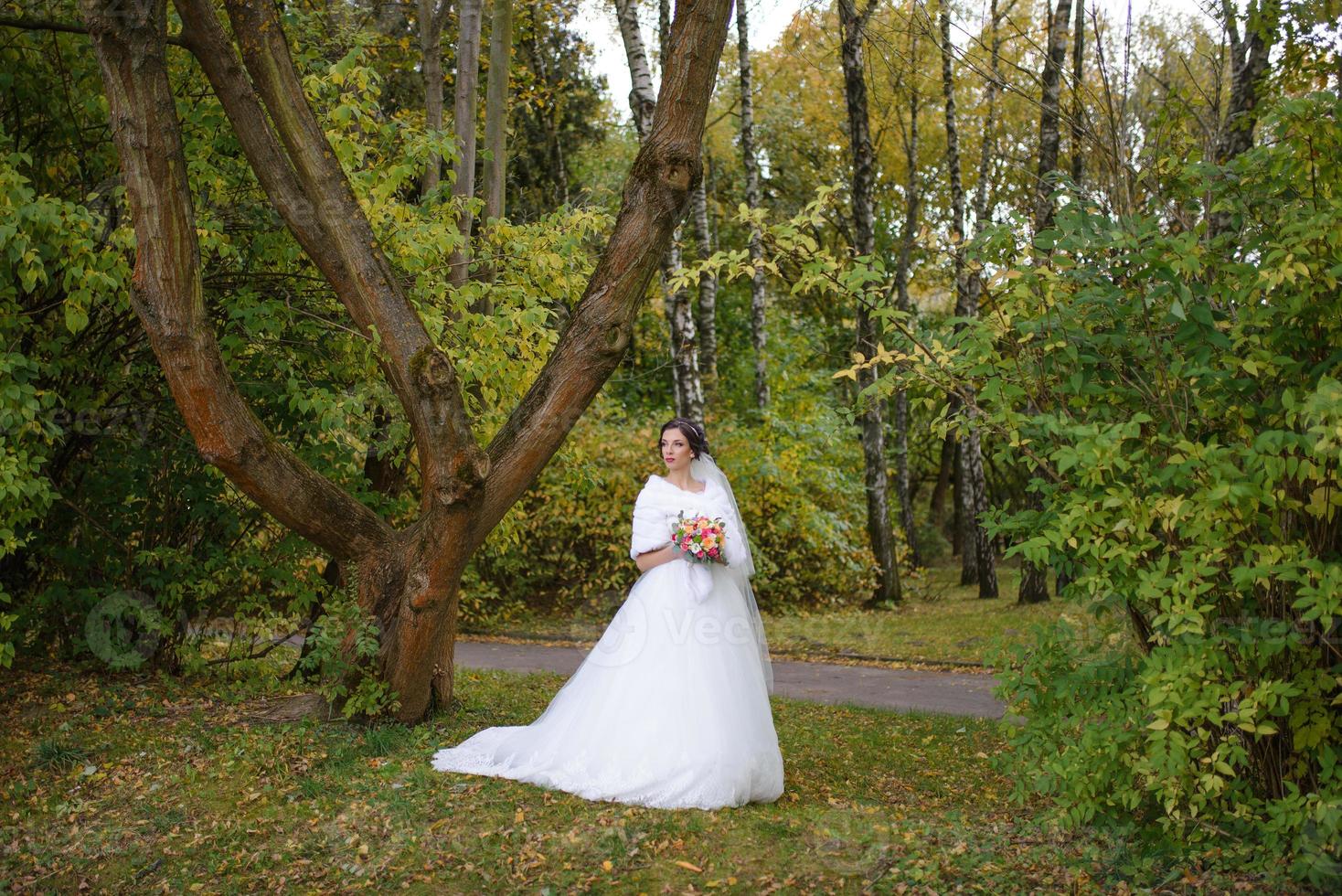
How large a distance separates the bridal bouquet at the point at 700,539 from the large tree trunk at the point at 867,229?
497 cm

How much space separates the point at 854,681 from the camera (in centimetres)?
1109

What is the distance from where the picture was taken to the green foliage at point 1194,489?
14.1 feet

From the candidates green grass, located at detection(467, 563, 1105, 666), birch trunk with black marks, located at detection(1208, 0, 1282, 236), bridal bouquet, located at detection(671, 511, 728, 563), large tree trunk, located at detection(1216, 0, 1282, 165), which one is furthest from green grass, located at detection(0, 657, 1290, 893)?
green grass, located at detection(467, 563, 1105, 666)

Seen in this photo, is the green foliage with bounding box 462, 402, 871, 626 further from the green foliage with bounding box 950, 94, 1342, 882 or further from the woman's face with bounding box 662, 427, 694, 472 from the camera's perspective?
the green foliage with bounding box 950, 94, 1342, 882

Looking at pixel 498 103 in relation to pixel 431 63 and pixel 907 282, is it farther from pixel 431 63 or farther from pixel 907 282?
pixel 907 282

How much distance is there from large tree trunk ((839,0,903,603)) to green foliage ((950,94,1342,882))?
6206 mm

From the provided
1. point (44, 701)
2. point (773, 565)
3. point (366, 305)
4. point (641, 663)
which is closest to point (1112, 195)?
point (641, 663)

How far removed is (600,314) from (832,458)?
13.3 metres

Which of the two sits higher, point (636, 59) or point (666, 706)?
point (636, 59)

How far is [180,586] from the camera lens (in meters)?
8.45

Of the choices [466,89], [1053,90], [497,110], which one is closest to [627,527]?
[497,110]

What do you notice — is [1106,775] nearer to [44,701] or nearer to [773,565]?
[44,701]

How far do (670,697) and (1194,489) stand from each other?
3.07 meters

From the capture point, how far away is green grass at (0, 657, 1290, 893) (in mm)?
4980
